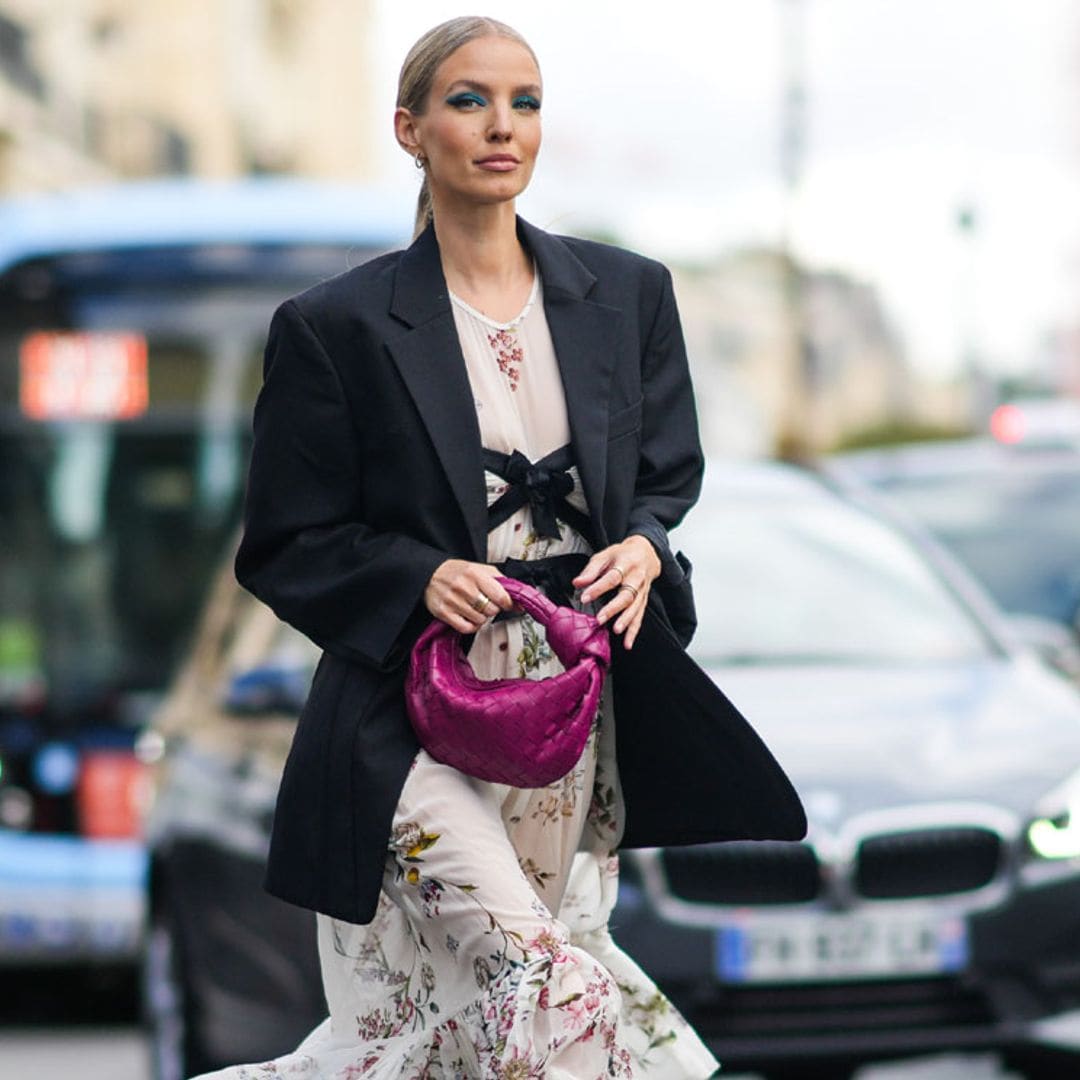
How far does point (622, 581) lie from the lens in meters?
3.84

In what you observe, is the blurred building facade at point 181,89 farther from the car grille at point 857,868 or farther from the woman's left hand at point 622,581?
the woman's left hand at point 622,581

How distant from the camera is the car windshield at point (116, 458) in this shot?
11.2 m

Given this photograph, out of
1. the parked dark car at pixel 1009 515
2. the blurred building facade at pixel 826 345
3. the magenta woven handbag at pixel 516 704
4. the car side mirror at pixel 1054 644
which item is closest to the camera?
the magenta woven handbag at pixel 516 704

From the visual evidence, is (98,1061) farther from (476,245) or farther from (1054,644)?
(476,245)

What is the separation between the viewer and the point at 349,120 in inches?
1977

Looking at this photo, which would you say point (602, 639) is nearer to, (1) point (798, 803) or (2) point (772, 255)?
(1) point (798, 803)

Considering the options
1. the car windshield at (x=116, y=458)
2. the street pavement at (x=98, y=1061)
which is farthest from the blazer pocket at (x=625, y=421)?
the car windshield at (x=116, y=458)

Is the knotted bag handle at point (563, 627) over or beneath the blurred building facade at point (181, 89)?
over

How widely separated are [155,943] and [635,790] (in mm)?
3356

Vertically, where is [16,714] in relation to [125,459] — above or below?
below

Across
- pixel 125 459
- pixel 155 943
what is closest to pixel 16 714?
pixel 125 459

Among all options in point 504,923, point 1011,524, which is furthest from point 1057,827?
point 1011,524

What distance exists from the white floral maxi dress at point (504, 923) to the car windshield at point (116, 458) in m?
7.05

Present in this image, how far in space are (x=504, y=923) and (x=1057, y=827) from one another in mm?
2687
